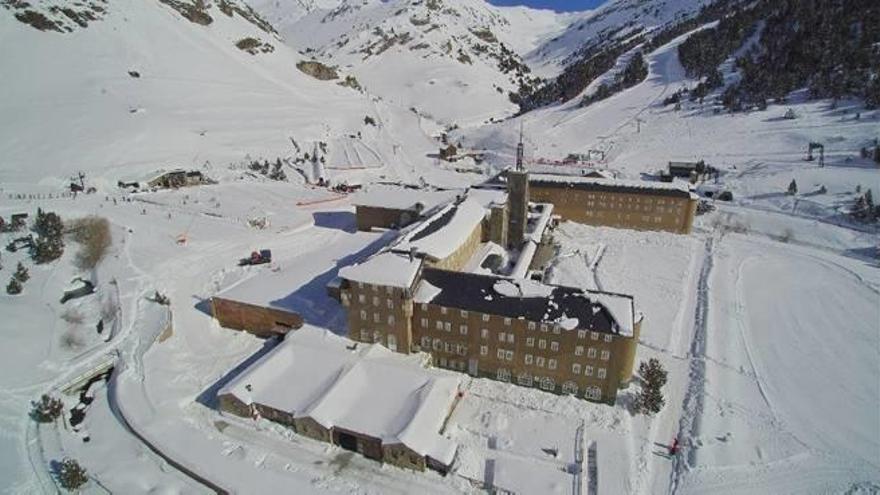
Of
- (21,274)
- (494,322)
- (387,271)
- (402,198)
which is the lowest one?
(494,322)

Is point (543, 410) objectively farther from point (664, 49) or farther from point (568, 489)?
point (664, 49)

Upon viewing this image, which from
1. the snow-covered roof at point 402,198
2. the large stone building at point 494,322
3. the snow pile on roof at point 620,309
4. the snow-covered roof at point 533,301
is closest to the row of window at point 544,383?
the large stone building at point 494,322

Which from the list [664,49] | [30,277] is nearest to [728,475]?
[30,277]

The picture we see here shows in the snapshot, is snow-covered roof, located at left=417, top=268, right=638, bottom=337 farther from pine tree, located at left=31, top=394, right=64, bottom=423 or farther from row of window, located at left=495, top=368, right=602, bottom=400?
pine tree, located at left=31, top=394, right=64, bottom=423

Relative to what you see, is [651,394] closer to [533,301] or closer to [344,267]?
[533,301]

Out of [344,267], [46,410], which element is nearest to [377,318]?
[344,267]

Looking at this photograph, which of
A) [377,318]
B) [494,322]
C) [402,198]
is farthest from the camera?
[402,198]
